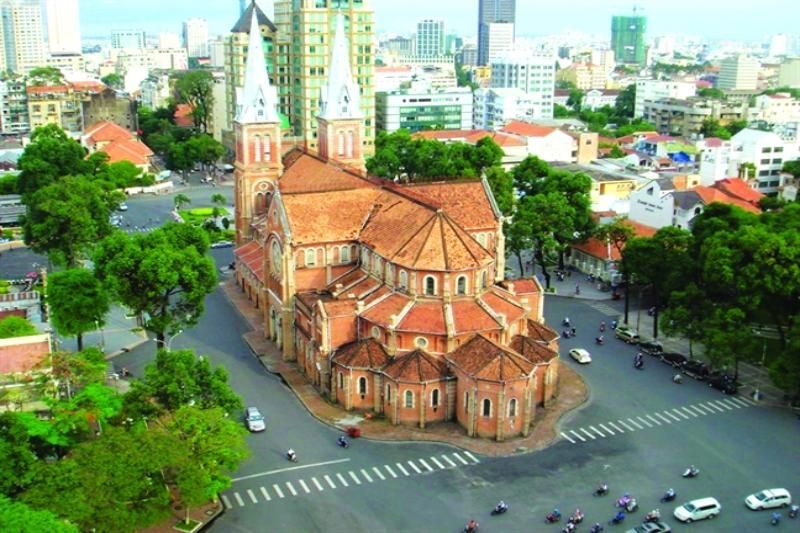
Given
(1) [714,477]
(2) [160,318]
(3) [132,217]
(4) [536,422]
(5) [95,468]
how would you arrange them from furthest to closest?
(3) [132,217]
(2) [160,318]
(4) [536,422]
(1) [714,477]
(5) [95,468]

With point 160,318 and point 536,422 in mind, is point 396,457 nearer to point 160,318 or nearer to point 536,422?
point 536,422

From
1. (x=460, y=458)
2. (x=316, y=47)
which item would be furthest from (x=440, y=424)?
(x=316, y=47)

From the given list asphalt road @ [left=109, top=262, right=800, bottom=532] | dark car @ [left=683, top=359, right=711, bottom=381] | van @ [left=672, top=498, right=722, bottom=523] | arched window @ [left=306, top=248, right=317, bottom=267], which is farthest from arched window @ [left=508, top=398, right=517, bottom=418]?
arched window @ [left=306, top=248, right=317, bottom=267]

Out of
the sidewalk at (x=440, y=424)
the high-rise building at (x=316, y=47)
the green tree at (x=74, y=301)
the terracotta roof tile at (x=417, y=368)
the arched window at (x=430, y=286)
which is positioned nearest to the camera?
the sidewalk at (x=440, y=424)

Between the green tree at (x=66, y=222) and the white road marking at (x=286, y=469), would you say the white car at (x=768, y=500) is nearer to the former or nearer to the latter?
the white road marking at (x=286, y=469)

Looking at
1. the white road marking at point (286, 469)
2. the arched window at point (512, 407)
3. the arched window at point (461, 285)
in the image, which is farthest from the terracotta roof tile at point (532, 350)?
the white road marking at point (286, 469)

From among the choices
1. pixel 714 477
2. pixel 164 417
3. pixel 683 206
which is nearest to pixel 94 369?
pixel 164 417
